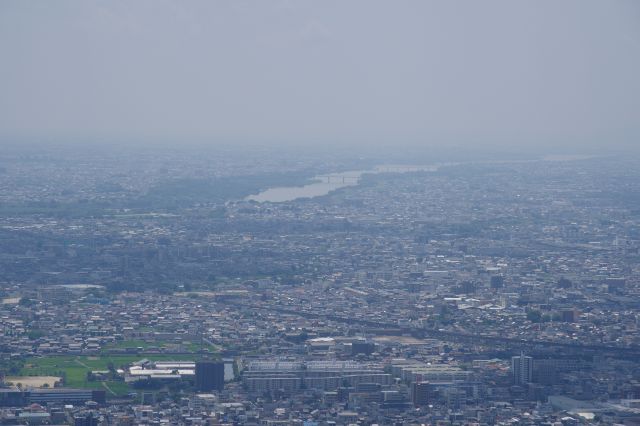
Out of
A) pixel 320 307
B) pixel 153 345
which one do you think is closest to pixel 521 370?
pixel 153 345

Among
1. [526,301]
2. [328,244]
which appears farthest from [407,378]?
[328,244]

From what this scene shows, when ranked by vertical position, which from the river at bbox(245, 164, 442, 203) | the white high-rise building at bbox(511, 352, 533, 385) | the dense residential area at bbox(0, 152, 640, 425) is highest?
the white high-rise building at bbox(511, 352, 533, 385)

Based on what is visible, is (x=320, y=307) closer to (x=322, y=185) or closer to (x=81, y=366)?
(x=81, y=366)

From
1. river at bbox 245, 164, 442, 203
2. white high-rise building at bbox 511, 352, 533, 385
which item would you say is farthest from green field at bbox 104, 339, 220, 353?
river at bbox 245, 164, 442, 203

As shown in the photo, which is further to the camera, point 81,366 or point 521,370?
point 81,366

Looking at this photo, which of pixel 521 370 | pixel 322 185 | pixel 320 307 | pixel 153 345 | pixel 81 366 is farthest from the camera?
pixel 322 185

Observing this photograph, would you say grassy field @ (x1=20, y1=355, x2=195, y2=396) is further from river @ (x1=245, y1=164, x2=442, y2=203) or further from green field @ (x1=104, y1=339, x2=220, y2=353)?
river @ (x1=245, y1=164, x2=442, y2=203)

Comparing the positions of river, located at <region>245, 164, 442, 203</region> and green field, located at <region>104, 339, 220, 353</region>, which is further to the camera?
river, located at <region>245, 164, 442, 203</region>

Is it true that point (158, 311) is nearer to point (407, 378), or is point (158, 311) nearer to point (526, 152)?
point (407, 378)

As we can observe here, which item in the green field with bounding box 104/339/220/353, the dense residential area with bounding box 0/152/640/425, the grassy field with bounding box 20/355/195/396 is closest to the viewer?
the dense residential area with bounding box 0/152/640/425
